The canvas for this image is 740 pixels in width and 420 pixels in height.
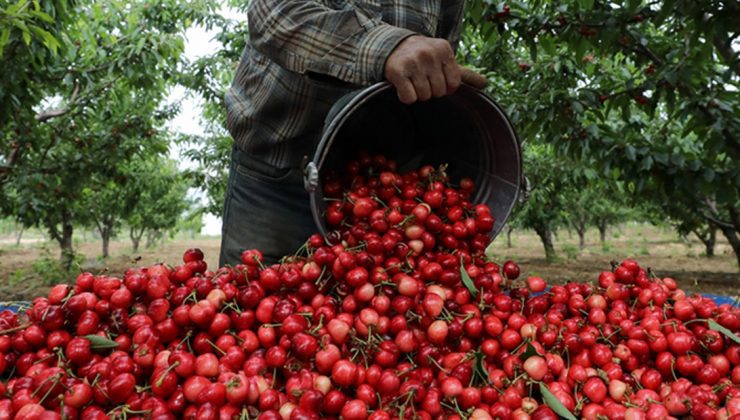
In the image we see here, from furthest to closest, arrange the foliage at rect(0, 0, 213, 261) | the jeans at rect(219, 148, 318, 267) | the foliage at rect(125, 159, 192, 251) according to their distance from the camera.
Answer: the foliage at rect(125, 159, 192, 251) → the foliage at rect(0, 0, 213, 261) → the jeans at rect(219, 148, 318, 267)

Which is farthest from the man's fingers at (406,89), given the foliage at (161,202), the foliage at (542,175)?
the foliage at (161,202)

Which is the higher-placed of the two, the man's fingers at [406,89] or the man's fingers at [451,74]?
the man's fingers at [451,74]

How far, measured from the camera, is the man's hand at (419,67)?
142 cm

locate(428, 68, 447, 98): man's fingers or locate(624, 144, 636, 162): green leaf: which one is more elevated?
locate(624, 144, 636, 162): green leaf

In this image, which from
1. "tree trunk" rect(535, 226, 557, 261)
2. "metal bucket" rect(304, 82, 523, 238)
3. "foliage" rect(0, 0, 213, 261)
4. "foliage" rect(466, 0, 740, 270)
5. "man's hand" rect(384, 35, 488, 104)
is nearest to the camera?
"man's hand" rect(384, 35, 488, 104)

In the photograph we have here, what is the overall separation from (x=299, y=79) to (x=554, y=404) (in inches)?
58.5

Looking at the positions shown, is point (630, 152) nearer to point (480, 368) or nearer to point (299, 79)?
point (299, 79)

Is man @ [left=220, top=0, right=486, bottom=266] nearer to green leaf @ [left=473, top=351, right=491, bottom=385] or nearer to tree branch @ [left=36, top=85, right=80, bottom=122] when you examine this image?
green leaf @ [left=473, top=351, right=491, bottom=385]

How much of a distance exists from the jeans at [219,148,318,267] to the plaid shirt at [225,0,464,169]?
0.09 meters

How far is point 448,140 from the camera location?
7.41ft

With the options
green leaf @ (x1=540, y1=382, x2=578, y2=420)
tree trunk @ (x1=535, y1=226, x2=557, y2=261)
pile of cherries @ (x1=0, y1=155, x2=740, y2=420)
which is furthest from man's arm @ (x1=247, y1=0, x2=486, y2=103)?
tree trunk @ (x1=535, y1=226, x2=557, y2=261)

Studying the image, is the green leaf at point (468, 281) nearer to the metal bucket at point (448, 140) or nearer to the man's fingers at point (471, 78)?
the metal bucket at point (448, 140)

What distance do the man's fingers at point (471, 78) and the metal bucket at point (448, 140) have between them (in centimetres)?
3

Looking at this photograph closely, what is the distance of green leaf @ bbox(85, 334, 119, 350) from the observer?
1.28 metres
